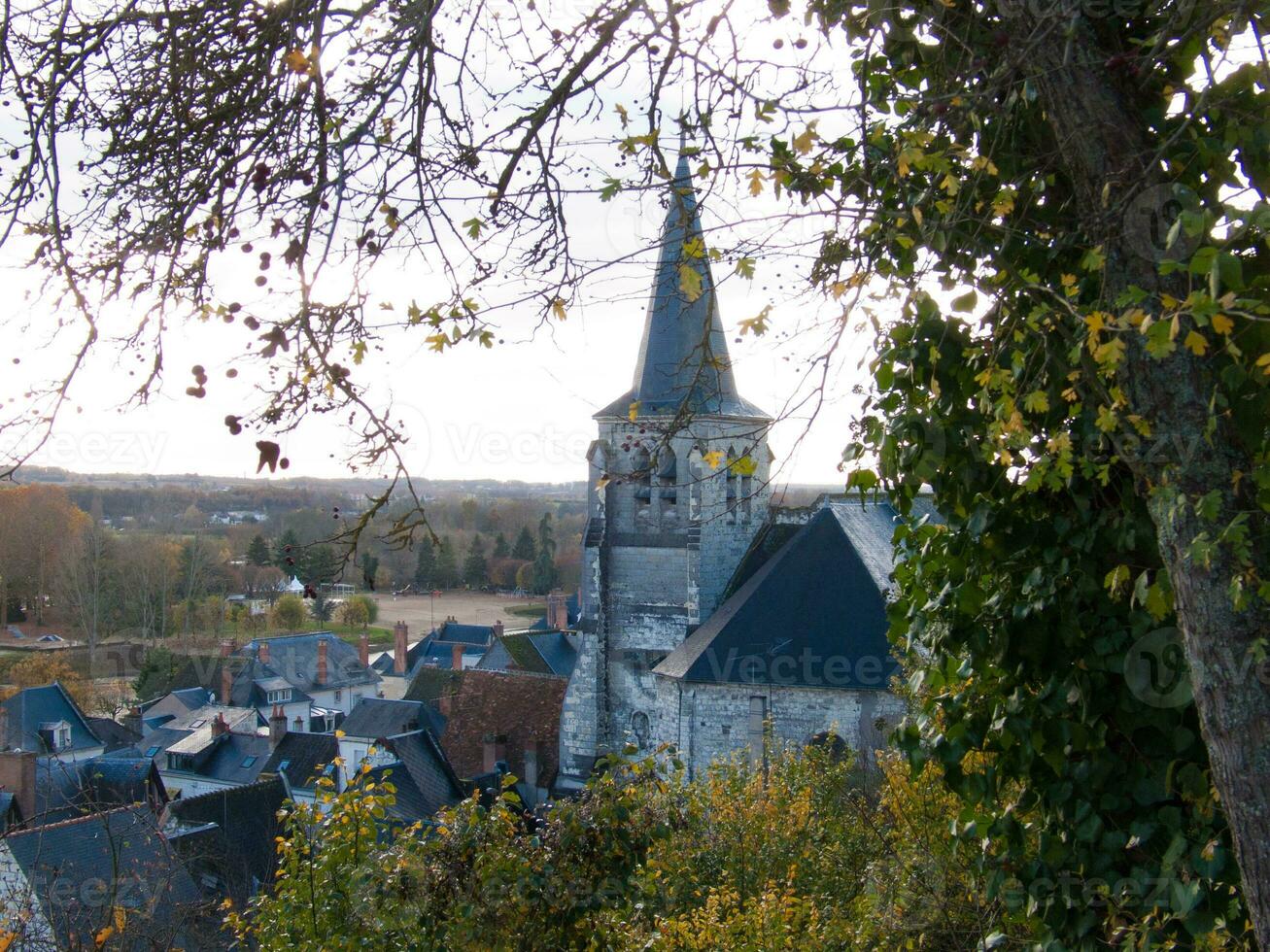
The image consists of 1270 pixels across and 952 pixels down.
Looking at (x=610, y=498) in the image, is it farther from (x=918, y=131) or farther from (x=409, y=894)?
(x=918, y=131)

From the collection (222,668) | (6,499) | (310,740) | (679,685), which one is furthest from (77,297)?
(6,499)

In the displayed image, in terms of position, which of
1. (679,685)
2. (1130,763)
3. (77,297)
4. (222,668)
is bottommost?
(222,668)

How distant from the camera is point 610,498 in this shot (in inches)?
827

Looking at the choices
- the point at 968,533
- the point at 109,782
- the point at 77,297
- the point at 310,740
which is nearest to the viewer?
the point at 77,297

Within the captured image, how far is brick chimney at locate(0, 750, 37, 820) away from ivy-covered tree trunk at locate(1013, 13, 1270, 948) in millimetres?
20331

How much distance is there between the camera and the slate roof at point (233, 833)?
Result: 52.4 feet

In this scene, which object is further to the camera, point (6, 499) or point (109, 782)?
point (6, 499)

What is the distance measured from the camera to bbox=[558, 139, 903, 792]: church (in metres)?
17.7

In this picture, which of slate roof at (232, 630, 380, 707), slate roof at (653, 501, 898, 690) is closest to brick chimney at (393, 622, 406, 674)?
slate roof at (232, 630, 380, 707)

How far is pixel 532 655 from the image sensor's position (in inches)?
1458

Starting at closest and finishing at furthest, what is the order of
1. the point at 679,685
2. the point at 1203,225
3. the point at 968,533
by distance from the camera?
1. the point at 1203,225
2. the point at 968,533
3. the point at 679,685

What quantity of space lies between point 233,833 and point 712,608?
8947 mm

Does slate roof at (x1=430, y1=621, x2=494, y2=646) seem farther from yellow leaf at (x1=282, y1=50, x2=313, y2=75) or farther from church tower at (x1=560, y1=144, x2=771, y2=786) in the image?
yellow leaf at (x1=282, y1=50, x2=313, y2=75)

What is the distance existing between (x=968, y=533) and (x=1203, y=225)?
184 cm
